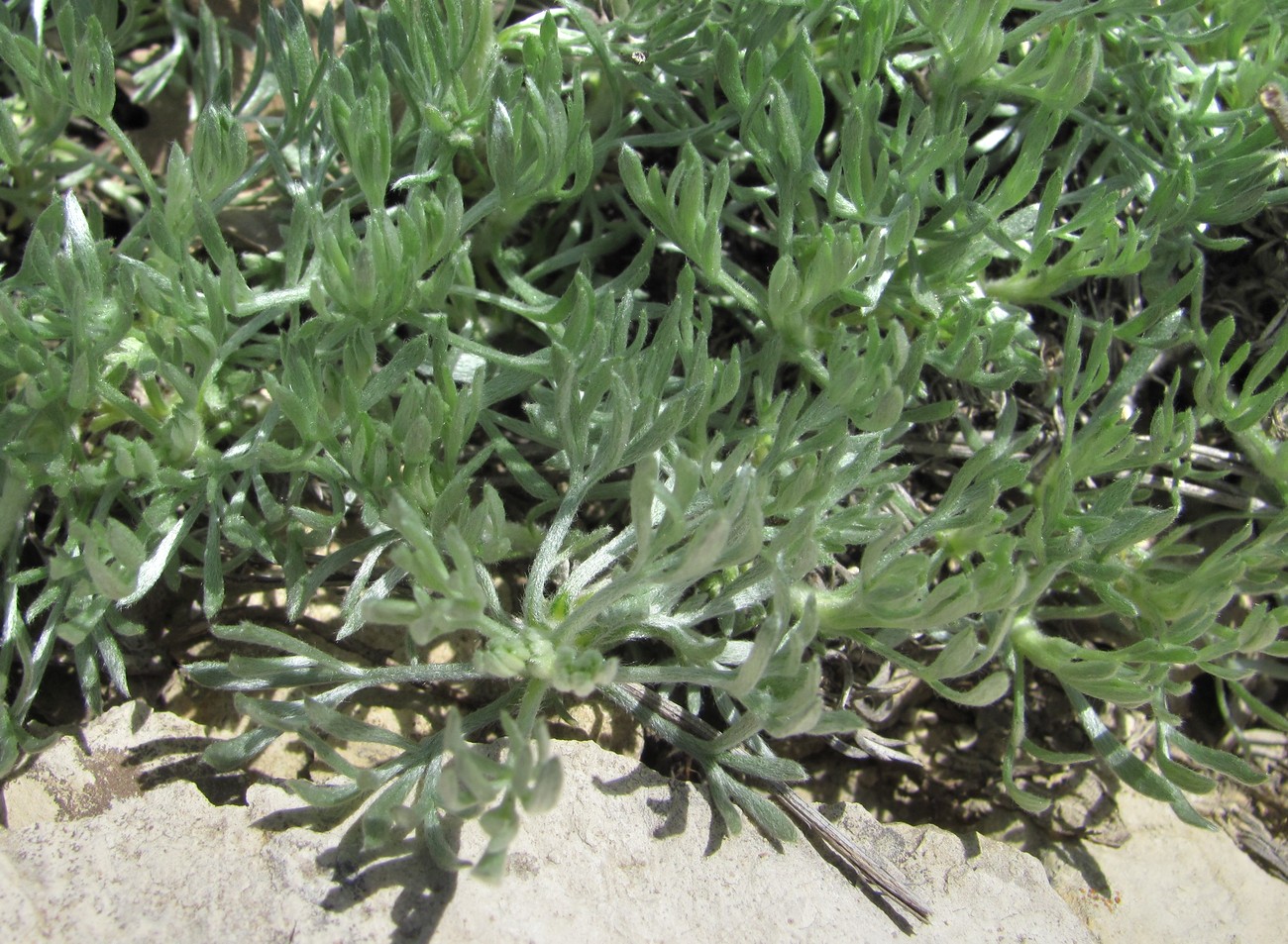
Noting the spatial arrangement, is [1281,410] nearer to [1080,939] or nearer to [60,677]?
[1080,939]

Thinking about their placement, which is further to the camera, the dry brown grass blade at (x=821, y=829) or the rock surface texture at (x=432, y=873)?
the dry brown grass blade at (x=821, y=829)

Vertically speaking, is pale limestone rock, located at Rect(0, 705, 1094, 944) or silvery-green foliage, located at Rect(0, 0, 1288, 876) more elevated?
silvery-green foliage, located at Rect(0, 0, 1288, 876)

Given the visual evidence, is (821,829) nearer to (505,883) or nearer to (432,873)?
(505,883)

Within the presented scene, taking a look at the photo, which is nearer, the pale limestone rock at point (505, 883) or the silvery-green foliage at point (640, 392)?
the pale limestone rock at point (505, 883)

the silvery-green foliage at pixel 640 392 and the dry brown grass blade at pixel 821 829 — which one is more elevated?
the silvery-green foliage at pixel 640 392

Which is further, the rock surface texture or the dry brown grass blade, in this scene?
the dry brown grass blade
